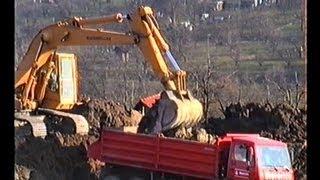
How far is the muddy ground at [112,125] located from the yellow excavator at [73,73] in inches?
3.5

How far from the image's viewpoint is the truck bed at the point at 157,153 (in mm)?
6699

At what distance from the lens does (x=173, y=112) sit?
7.05m

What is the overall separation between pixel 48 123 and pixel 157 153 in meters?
1.05

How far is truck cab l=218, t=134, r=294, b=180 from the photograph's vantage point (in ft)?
21.4

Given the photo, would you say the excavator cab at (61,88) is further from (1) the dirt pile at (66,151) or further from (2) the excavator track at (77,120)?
(1) the dirt pile at (66,151)

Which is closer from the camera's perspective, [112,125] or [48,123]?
[112,125]

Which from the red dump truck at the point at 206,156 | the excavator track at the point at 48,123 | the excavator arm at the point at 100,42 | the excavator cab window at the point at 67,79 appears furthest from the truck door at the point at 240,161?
the excavator cab window at the point at 67,79

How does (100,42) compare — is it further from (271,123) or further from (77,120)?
(271,123)

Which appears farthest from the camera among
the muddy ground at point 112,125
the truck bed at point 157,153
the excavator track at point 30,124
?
the excavator track at point 30,124

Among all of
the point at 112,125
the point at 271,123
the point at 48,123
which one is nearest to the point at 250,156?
the point at 271,123

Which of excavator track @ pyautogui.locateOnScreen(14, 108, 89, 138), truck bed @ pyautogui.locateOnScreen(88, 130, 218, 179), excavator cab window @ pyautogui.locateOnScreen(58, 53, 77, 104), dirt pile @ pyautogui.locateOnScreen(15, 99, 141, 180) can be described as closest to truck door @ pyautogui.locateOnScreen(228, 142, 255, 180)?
truck bed @ pyautogui.locateOnScreen(88, 130, 218, 179)

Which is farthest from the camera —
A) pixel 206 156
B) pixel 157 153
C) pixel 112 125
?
pixel 112 125

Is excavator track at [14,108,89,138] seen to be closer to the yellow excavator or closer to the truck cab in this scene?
the yellow excavator

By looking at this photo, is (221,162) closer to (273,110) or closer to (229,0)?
(273,110)
